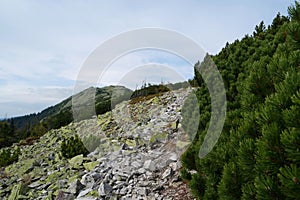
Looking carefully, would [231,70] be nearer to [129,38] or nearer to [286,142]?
[129,38]

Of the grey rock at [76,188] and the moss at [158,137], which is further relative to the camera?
the moss at [158,137]

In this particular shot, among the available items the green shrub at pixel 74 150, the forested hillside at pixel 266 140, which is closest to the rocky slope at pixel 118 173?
the green shrub at pixel 74 150

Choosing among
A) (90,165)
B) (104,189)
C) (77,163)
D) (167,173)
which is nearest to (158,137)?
(90,165)

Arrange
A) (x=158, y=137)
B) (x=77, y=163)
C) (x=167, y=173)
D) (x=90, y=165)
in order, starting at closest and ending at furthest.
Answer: (x=167, y=173) → (x=90, y=165) → (x=77, y=163) → (x=158, y=137)

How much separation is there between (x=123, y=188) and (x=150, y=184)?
635 mm


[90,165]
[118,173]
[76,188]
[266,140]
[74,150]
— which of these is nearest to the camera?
[266,140]

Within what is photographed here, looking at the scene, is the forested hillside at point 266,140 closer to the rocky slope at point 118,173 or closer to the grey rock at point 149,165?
the rocky slope at point 118,173

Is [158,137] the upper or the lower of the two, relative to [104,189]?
upper

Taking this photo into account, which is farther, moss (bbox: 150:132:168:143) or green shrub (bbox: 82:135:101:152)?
green shrub (bbox: 82:135:101:152)

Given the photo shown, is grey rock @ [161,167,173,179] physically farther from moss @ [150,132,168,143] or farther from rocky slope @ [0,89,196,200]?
moss @ [150,132,168,143]

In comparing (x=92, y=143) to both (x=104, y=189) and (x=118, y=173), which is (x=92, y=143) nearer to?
(x=118, y=173)

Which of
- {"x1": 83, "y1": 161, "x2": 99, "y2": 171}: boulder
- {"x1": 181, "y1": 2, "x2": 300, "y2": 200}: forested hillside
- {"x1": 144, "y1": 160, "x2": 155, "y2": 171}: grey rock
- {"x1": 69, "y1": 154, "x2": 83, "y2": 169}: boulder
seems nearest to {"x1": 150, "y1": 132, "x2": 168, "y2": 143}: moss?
{"x1": 83, "y1": 161, "x2": 99, "y2": 171}: boulder

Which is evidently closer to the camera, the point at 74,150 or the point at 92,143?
the point at 74,150

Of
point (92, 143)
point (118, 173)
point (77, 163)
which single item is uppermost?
point (92, 143)
